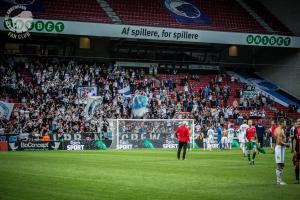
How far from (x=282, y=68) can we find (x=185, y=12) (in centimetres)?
1228

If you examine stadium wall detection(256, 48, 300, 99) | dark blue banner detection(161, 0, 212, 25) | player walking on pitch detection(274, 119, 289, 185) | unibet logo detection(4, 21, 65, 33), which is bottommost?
player walking on pitch detection(274, 119, 289, 185)

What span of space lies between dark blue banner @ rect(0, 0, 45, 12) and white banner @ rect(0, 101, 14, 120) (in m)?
8.24

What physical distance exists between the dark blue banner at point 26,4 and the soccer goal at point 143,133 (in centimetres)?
1258

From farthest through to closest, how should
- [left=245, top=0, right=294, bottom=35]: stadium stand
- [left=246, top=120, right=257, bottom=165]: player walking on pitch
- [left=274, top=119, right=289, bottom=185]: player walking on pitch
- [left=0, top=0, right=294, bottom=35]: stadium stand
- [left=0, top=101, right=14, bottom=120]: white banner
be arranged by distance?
[left=245, top=0, right=294, bottom=35]: stadium stand, [left=0, top=0, right=294, bottom=35]: stadium stand, [left=0, top=101, right=14, bottom=120]: white banner, [left=246, top=120, right=257, bottom=165]: player walking on pitch, [left=274, top=119, right=289, bottom=185]: player walking on pitch

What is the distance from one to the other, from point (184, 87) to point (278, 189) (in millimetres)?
41141

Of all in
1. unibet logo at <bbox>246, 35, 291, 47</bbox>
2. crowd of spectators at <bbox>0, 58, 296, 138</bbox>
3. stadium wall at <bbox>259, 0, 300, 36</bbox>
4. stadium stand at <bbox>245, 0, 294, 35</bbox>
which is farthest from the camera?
stadium stand at <bbox>245, 0, 294, 35</bbox>

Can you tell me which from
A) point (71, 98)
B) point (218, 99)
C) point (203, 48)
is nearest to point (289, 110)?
point (218, 99)

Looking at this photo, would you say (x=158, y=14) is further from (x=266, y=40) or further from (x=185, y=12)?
(x=266, y=40)

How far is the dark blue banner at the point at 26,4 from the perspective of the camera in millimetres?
51109

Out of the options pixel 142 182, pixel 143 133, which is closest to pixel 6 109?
pixel 143 133

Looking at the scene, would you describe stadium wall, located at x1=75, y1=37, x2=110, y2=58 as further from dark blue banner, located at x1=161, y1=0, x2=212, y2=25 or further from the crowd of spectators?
dark blue banner, located at x1=161, y1=0, x2=212, y2=25

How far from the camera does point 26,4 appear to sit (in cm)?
5291

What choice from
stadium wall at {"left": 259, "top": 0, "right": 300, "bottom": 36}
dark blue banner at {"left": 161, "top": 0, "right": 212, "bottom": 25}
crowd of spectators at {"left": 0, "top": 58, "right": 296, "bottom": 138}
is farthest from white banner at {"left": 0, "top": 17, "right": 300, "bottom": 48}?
crowd of spectators at {"left": 0, "top": 58, "right": 296, "bottom": 138}

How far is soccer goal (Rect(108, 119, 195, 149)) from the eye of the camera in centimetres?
4788
